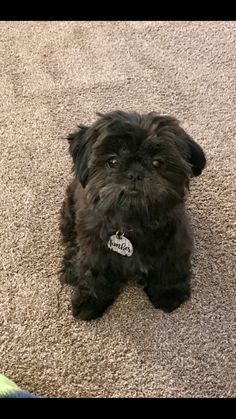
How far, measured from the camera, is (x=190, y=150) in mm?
1359

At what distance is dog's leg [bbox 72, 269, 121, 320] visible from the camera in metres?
1.53

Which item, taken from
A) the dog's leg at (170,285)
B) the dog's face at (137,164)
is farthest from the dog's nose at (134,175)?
the dog's leg at (170,285)

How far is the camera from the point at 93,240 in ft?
4.74

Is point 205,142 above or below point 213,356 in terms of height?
above

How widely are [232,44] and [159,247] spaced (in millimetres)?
1382

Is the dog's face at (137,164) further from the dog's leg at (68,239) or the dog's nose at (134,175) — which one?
the dog's leg at (68,239)

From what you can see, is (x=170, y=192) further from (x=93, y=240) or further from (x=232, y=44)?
(x=232, y=44)

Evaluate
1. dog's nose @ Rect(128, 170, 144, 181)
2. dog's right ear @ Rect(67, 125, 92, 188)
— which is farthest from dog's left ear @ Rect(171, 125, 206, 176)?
dog's right ear @ Rect(67, 125, 92, 188)

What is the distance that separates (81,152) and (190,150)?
0.28 meters

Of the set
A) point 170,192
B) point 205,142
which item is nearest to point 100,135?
point 170,192

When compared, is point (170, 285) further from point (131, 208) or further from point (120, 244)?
point (131, 208)

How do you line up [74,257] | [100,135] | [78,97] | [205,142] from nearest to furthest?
[100,135]
[74,257]
[205,142]
[78,97]

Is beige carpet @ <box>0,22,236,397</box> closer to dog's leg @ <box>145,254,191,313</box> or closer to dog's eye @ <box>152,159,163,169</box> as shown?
dog's leg @ <box>145,254,191,313</box>

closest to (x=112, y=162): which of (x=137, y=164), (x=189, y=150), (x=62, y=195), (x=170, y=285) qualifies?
(x=137, y=164)
